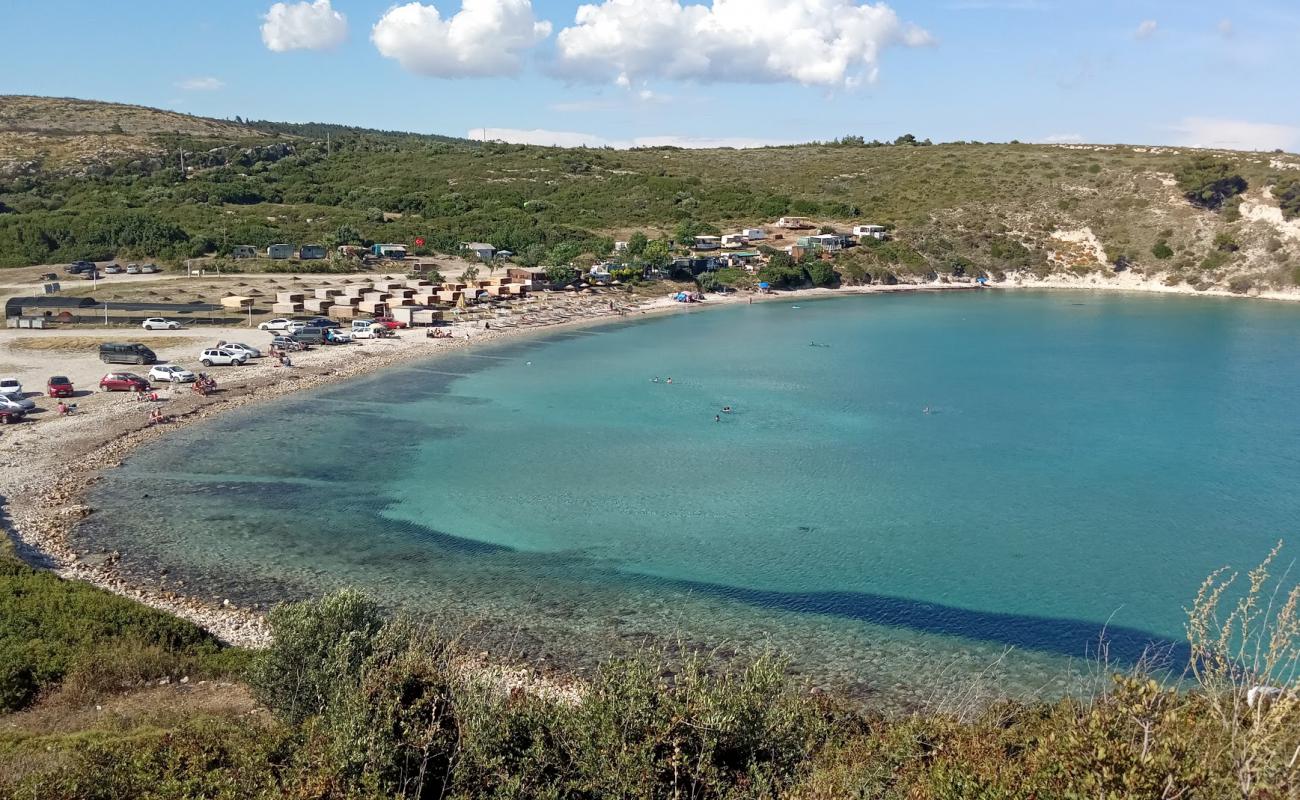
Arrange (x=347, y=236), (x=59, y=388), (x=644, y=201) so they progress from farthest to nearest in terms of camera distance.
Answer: (x=644, y=201) → (x=347, y=236) → (x=59, y=388)

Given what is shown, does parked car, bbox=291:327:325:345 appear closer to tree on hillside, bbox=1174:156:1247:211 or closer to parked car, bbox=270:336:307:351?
parked car, bbox=270:336:307:351

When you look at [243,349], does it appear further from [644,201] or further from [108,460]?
[644,201]

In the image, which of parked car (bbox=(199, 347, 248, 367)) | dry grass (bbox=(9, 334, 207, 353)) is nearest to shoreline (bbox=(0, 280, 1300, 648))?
parked car (bbox=(199, 347, 248, 367))

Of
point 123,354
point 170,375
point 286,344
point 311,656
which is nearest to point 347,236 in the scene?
point 286,344

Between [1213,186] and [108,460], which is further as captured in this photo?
[1213,186]

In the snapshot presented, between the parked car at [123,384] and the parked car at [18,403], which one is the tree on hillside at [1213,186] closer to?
the parked car at [123,384]

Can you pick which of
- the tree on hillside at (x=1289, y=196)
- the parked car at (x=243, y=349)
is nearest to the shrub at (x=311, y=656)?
the parked car at (x=243, y=349)
